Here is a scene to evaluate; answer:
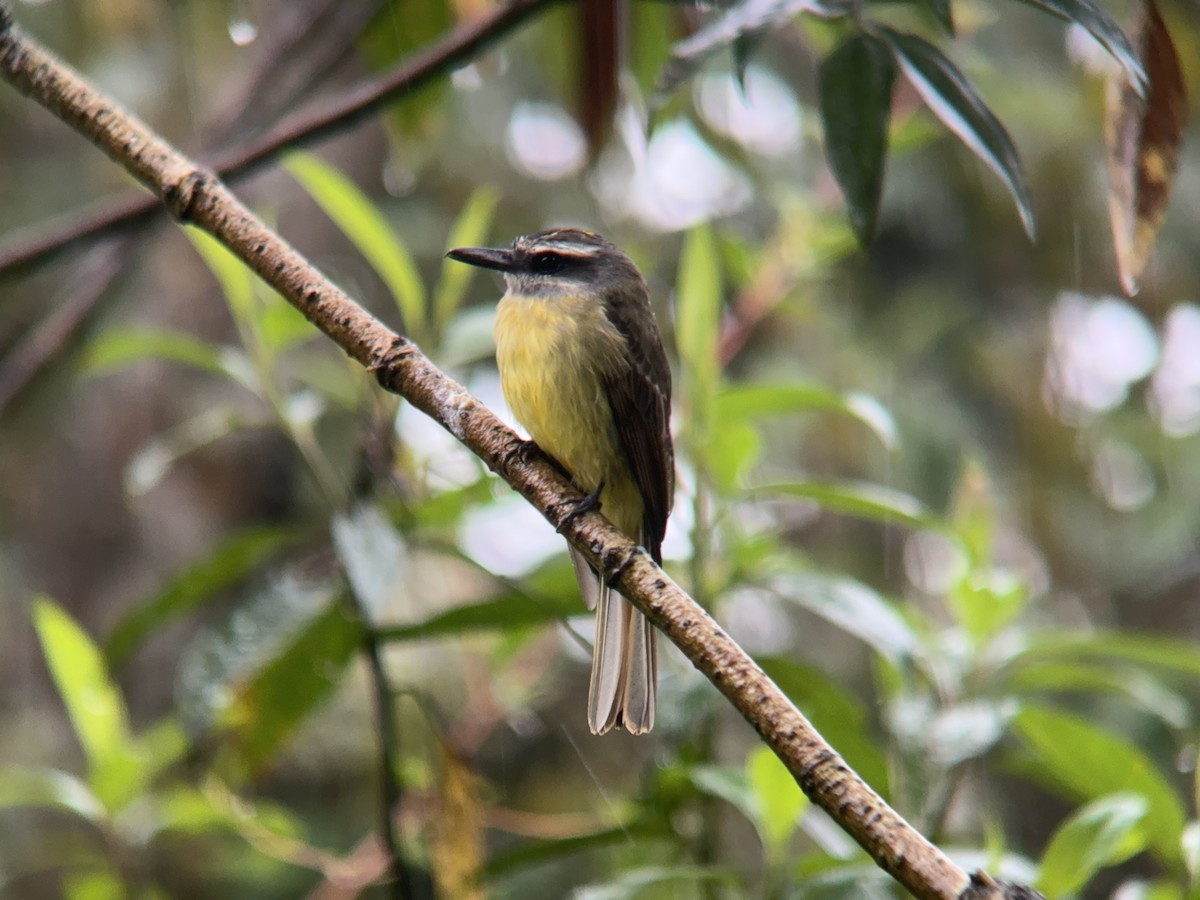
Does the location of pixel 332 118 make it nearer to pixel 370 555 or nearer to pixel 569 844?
pixel 370 555

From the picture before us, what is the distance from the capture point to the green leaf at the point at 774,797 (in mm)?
1926

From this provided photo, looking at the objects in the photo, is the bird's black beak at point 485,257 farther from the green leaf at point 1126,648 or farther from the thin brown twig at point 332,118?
the green leaf at point 1126,648

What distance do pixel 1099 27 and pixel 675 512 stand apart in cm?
120

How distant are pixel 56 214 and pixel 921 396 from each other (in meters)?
3.19

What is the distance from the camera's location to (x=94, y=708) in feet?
7.62

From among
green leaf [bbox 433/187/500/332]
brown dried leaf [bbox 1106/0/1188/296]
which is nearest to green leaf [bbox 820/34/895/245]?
brown dried leaf [bbox 1106/0/1188/296]

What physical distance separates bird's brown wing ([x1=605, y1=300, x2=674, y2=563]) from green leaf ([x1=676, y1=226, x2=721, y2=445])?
0.07 meters

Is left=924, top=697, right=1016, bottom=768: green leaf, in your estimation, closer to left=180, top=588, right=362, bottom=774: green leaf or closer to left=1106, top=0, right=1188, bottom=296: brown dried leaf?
left=1106, top=0, right=1188, bottom=296: brown dried leaf

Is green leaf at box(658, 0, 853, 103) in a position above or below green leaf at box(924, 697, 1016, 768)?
above

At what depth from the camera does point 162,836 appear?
13.1 ft

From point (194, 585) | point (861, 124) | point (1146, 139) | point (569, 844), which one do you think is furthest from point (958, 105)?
point (194, 585)

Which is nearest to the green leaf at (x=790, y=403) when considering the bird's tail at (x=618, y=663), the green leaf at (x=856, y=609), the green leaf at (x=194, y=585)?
the green leaf at (x=856, y=609)

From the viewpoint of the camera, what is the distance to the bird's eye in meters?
2.54

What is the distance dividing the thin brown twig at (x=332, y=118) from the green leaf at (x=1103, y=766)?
1.37 meters
